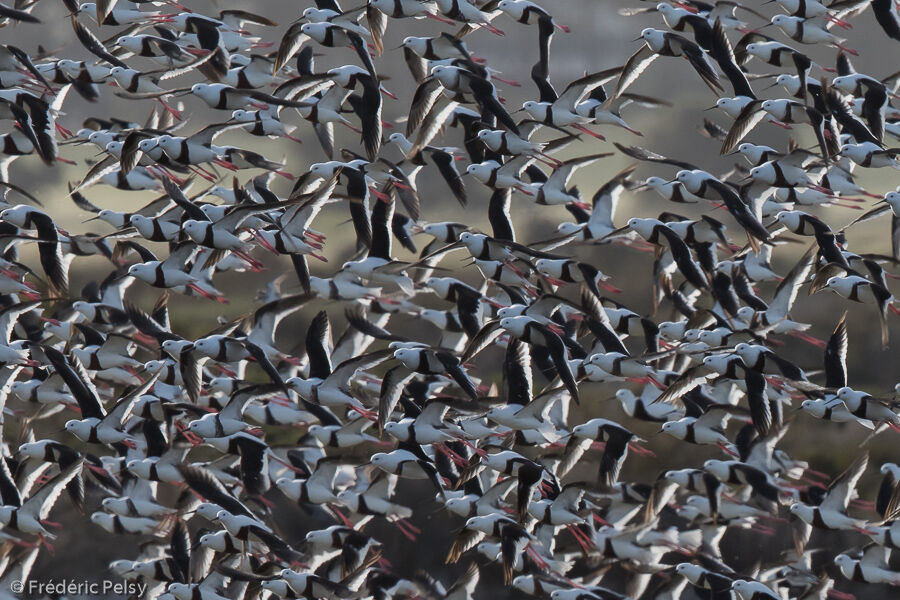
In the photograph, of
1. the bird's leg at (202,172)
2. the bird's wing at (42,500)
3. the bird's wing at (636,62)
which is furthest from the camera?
the bird's wing at (42,500)

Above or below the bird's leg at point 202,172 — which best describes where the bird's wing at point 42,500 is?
below

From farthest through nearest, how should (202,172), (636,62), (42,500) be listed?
1. (42,500)
2. (202,172)
3. (636,62)

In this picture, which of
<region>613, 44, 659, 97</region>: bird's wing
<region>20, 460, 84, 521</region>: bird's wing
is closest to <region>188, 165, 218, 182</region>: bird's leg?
<region>20, 460, 84, 521</region>: bird's wing

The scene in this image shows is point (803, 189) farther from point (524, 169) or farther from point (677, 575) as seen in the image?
point (677, 575)

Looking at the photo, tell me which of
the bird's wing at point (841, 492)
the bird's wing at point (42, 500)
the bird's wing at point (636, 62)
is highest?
the bird's wing at point (636, 62)

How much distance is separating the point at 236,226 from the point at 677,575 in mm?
5609

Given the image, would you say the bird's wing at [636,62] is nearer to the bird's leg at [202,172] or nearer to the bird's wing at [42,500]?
the bird's leg at [202,172]

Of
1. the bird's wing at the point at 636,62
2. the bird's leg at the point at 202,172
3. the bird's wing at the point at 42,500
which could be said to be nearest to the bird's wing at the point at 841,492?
the bird's wing at the point at 636,62

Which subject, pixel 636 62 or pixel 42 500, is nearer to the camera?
pixel 636 62

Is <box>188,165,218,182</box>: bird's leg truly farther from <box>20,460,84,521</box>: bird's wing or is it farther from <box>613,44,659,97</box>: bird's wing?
<box>613,44,659,97</box>: bird's wing

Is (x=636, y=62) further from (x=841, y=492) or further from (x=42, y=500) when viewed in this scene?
(x=42, y=500)

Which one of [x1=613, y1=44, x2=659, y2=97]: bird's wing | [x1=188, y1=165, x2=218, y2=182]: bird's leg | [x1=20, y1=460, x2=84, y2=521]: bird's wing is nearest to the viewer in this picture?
[x1=613, y1=44, x2=659, y2=97]: bird's wing

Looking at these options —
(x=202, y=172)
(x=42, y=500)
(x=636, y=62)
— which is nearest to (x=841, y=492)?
(x=636, y=62)

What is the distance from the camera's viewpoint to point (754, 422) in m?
11.6
